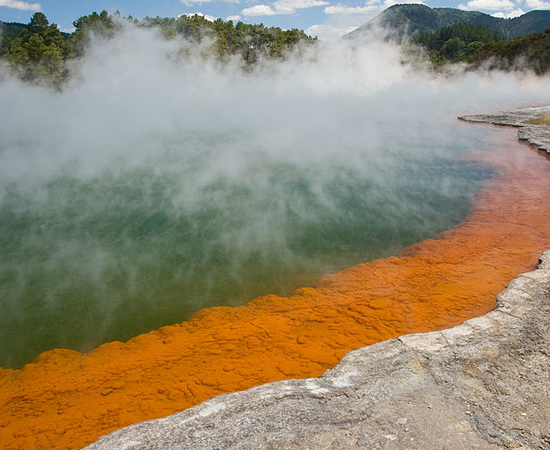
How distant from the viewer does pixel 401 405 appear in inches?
85.6

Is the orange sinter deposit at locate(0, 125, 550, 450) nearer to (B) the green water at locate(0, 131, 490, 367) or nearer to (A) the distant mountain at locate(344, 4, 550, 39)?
(B) the green water at locate(0, 131, 490, 367)

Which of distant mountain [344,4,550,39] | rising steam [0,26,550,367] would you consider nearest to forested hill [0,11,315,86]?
rising steam [0,26,550,367]

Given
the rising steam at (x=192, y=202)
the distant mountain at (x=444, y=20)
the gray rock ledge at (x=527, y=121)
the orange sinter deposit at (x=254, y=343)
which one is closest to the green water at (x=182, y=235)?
the rising steam at (x=192, y=202)

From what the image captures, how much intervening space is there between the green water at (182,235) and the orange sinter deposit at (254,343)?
32 centimetres

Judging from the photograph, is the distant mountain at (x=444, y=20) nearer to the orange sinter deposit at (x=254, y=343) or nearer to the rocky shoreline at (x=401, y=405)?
the orange sinter deposit at (x=254, y=343)

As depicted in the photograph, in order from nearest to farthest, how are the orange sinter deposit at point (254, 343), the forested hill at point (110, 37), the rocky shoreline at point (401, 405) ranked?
the rocky shoreline at point (401, 405)
the orange sinter deposit at point (254, 343)
the forested hill at point (110, 37)

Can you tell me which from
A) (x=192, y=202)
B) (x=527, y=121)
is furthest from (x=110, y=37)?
(x=527, y=121)

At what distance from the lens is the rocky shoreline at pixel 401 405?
6.46 ft

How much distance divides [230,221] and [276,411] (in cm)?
395

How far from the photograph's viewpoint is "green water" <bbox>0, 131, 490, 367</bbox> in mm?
3988

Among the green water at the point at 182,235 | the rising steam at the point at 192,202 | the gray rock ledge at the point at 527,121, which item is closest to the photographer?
the green water at the point at 182,235

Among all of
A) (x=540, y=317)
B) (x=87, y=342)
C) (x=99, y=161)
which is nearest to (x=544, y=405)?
(x=540, y=317)

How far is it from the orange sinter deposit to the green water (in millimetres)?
316

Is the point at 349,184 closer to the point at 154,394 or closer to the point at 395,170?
the point at 395,170
